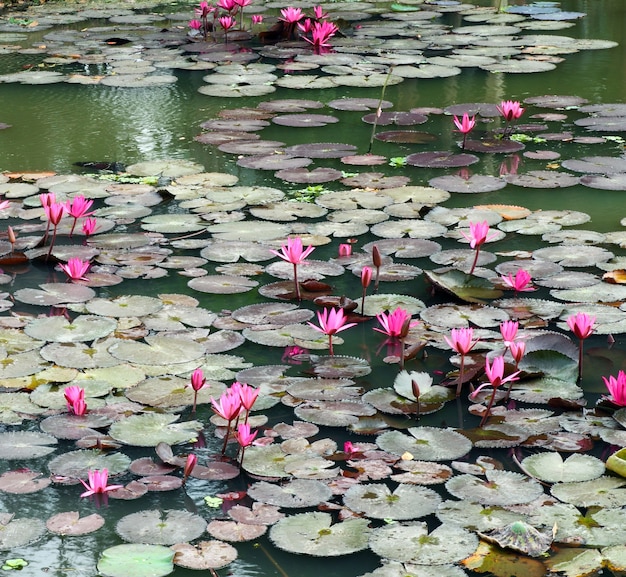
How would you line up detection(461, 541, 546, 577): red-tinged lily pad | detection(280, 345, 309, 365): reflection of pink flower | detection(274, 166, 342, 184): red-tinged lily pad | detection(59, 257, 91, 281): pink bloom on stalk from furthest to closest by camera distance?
detection(274, 166, 342, 184): red-tinged lily pad, detection(59, 257, 91, 281): pink bloom on stalk, detection(280, 345, 309, 365): reflection of pink flower, detection(461, 541, 546, 577): red-tinged lily pad

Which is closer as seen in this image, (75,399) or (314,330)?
(75,399)

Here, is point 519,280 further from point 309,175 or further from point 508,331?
point 309,175

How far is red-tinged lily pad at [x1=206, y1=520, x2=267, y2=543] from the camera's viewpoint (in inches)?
84.3

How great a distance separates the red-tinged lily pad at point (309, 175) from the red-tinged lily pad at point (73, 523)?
8.62 feet

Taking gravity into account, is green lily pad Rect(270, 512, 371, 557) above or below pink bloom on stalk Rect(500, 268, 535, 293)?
below

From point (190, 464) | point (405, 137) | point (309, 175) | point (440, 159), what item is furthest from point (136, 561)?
point (405, 137)

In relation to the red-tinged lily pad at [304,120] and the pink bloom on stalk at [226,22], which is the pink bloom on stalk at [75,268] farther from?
the pink bloom on stalk at [226,22]

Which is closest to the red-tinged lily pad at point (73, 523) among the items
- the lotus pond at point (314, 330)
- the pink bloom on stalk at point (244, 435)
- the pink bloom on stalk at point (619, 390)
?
the lotus pond at point (314, 330)

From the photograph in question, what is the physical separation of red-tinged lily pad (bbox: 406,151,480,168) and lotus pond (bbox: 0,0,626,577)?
2 cm

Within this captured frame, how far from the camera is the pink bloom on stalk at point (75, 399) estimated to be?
2.58 meters

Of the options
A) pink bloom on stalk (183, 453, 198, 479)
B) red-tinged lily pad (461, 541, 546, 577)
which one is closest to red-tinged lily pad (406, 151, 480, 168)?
pink bloom on stalk (183, 453, 198, 479)

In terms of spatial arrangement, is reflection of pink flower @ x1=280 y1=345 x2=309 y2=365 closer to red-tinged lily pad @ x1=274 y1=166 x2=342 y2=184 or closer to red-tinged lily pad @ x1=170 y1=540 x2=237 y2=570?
red-tinged lily pad @ x1=170 y1=540 x2=237 y2=570

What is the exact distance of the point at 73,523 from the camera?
2205 millimetres

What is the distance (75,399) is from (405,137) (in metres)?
3.12
